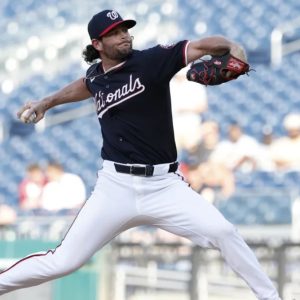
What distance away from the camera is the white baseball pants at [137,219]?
3799 millimetres

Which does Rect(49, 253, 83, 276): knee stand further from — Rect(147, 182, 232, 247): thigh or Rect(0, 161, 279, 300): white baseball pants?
Rect(147, 182, 232, 247): thigh

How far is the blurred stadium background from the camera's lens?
232 inches

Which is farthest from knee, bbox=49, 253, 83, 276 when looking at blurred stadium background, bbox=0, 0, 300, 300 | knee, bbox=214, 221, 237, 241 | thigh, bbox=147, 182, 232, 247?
blurred stadium background, bbox=0, 0, 300, 300

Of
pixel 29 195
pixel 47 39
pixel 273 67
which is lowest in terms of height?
pixel 29 195

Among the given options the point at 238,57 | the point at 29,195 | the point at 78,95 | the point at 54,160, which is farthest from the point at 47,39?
the point at 238,57

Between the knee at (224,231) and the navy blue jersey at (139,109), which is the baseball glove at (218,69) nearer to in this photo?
the navy blue jersey at (139,109)

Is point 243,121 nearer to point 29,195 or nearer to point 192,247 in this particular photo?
point 29,195

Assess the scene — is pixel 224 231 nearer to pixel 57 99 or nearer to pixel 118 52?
pixel 118 52

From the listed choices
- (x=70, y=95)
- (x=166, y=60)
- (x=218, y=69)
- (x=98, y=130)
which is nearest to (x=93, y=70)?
(x=70, y=95)

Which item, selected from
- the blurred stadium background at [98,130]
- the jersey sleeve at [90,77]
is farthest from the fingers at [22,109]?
the blurred stadium background at [98,130]

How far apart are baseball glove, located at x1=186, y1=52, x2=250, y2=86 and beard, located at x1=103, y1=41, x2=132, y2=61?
309mm

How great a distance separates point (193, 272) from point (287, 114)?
4.34 meters

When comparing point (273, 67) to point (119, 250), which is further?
point (273, 67)

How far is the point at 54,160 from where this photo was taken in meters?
10.3
